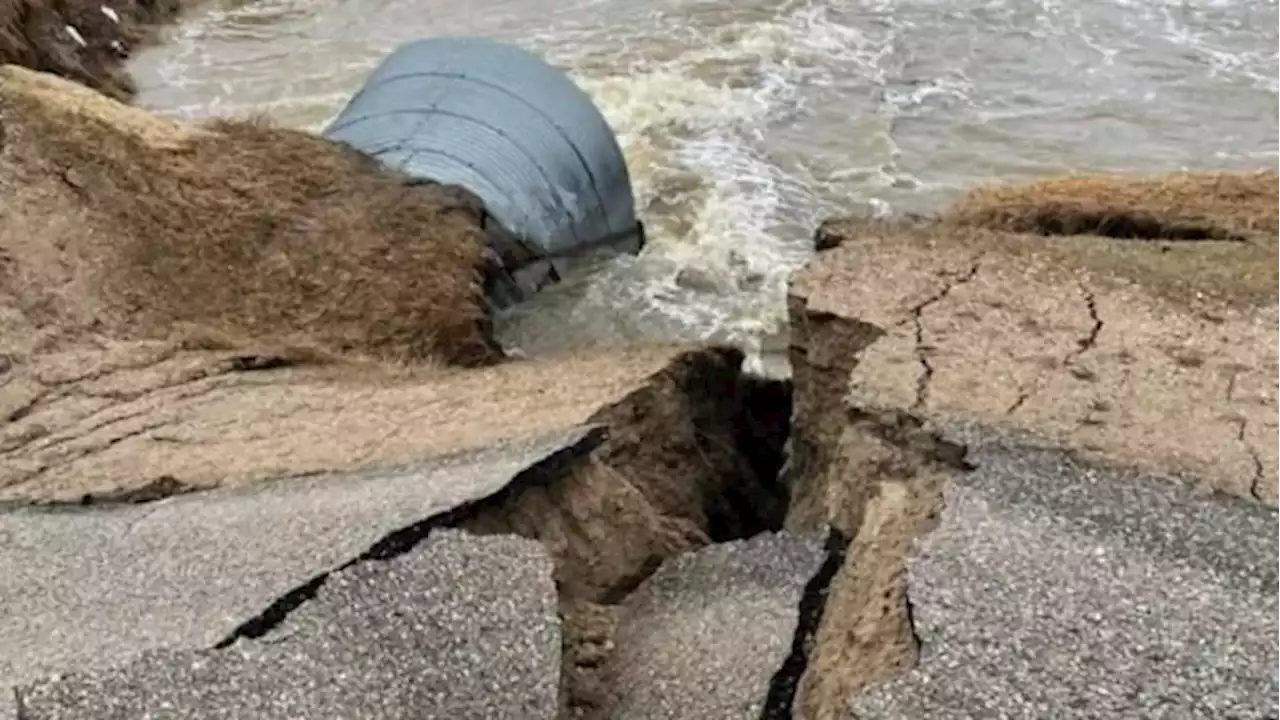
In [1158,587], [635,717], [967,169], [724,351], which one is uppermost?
[1158,587]

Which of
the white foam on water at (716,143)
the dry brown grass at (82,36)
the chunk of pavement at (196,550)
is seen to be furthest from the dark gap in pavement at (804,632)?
the dry brown grass at (82,36)

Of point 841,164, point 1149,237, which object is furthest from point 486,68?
point 1149,237

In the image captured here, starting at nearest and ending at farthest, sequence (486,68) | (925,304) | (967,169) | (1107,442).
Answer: (1107,442) → (925,304) → (486,68) → (967,169)

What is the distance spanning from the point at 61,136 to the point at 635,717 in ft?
11.2

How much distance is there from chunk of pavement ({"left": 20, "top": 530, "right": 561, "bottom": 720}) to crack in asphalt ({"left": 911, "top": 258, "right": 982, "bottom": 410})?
43.7 inches

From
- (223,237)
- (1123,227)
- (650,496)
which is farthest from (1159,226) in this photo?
(223,237)

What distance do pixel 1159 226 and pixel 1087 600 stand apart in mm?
2552

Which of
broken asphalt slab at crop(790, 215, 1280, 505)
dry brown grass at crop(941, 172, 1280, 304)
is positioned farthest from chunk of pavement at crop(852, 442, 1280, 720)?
dry brown grass at crop(941, 172, 1280, 304)

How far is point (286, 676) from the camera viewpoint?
3158 mm

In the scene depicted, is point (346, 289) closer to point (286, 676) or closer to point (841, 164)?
point (286, 676)

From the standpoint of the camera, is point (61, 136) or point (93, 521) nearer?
point (93, 521)

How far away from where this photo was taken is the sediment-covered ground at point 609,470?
10.4 ft

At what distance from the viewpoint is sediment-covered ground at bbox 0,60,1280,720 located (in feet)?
10.4

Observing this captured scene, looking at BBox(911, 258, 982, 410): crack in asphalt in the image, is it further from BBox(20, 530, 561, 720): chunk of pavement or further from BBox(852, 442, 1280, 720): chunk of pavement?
BBox(20, 530, 561, 720): chunk of pavement
